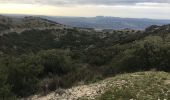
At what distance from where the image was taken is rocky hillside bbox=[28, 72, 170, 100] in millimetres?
15047

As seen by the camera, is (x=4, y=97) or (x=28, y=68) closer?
(x=4, y=97)

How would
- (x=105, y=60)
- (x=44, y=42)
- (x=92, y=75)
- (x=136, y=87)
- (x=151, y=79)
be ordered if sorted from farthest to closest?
(x=44, y=42), (x=105, y=60), (x=92, y=75), (x=151, y=79), (x=136, y=87)

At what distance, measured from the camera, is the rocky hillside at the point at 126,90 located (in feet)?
49.4

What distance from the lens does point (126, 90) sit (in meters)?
15.5

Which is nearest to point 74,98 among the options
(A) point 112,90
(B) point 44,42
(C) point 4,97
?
(A) point 112,90

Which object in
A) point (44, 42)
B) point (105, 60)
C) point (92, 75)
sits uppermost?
point (92, 75)

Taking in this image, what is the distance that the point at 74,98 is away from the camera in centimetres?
1609

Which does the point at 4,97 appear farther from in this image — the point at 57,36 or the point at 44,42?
the point at 57,36

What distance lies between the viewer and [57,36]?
406ft

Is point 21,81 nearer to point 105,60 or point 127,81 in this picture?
point 127,81

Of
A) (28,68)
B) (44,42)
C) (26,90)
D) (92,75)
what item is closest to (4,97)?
(26,90)

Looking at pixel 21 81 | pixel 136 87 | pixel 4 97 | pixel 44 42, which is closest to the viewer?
pixel 136 87

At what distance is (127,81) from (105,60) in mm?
23082

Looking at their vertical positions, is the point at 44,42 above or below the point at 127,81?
below
